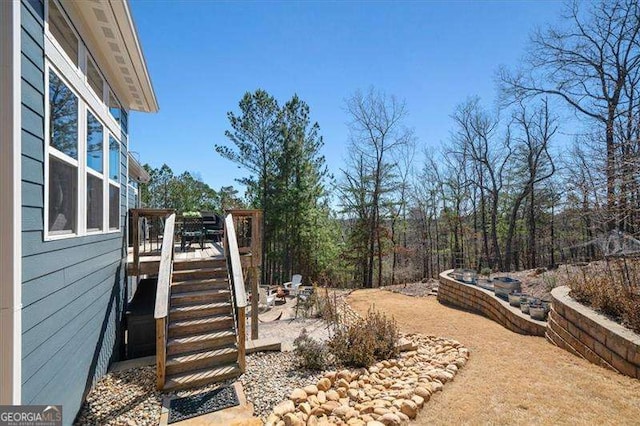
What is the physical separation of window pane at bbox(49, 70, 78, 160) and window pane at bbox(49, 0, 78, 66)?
0.38m

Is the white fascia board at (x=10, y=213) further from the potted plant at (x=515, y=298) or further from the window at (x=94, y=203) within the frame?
the potted plant at (x=515, y=298)

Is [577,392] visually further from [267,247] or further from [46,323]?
[267,247]

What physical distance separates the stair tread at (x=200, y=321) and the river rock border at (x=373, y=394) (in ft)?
5.36

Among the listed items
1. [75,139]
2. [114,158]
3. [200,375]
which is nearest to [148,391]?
[200,375]

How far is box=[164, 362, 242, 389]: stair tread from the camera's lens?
352 cm

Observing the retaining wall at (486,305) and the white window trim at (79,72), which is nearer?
the white window trim at (79,72)

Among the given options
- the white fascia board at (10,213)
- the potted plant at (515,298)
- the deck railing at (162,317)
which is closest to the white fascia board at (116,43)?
the white fascia board at (10,213)

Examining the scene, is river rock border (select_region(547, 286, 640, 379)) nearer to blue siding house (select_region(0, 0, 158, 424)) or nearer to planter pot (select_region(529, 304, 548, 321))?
planter pot (select_region(529, 304, 548, 321))

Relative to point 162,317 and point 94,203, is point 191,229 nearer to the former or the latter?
point 94,203

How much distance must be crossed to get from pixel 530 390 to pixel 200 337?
4.12m

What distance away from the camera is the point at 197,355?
3852mm

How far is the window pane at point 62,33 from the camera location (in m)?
2.51

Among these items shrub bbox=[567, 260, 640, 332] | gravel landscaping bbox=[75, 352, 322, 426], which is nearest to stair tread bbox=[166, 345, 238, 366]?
gravel landscaping bbox=[75, 352, 322, 426]

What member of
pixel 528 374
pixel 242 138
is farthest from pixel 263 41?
pixel 528 374
